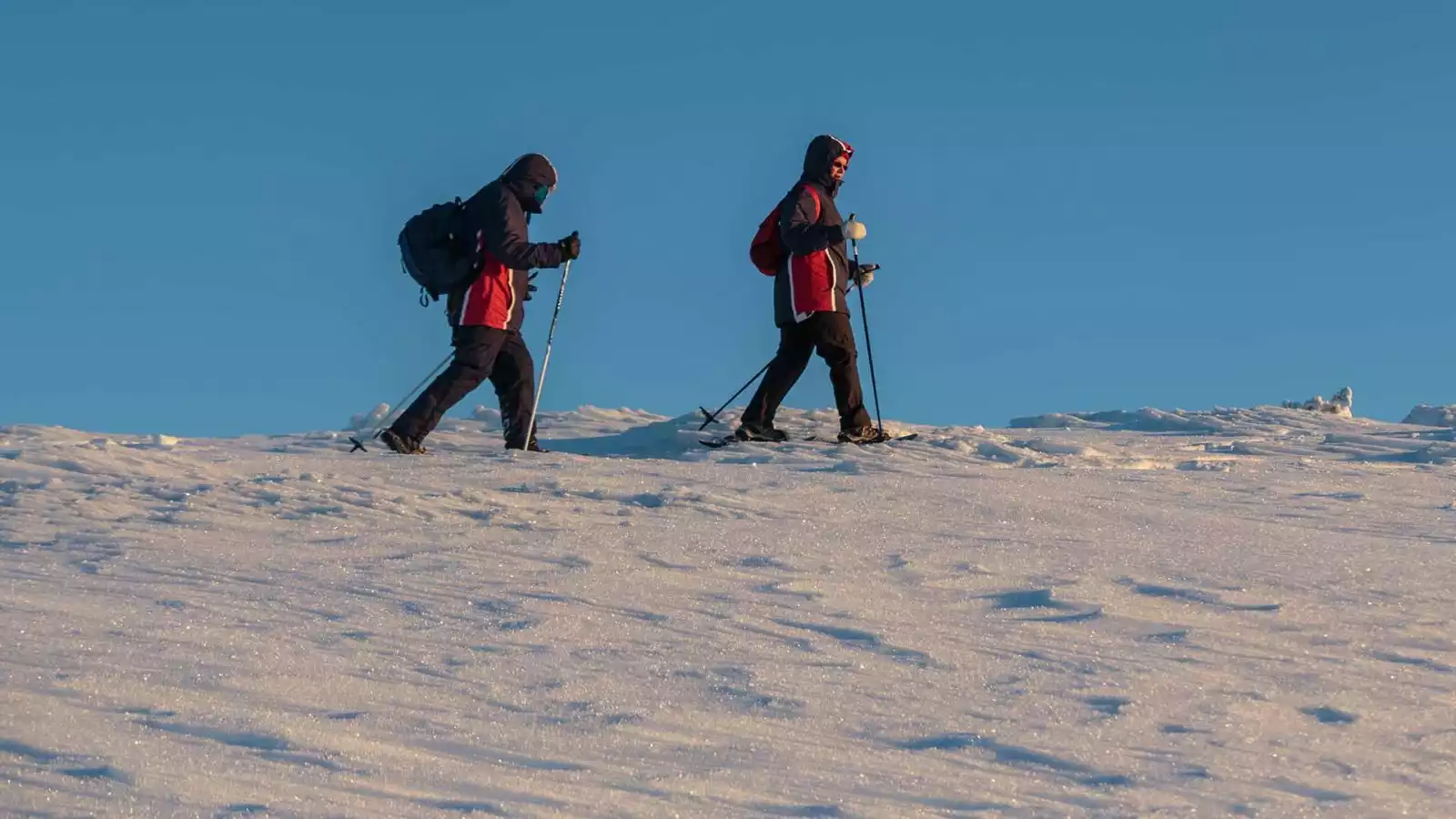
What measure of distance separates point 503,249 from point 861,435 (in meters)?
2.53

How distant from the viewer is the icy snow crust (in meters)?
3.80

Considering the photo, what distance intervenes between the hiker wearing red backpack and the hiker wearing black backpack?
1295mm

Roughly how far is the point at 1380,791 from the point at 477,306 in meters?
6.94

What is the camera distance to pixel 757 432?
10.4 meters

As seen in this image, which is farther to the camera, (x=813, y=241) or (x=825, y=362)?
(x=825, y=362)

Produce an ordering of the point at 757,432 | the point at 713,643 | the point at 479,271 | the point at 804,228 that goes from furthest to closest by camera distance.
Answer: the point at 757,432 → the point at 804,228 → the point at 479,271 → the point at 713,643

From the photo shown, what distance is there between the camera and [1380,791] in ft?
12.2

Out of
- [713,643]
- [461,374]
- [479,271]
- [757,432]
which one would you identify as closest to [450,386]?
[461,374]

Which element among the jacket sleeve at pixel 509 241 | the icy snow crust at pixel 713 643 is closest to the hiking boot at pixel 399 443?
the jacket sleeve at pixel 509 241

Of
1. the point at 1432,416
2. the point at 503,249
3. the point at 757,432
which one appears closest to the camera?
the point at 503,249

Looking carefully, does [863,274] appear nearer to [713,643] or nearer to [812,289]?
[812,289]

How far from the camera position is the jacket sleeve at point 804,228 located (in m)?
9.98

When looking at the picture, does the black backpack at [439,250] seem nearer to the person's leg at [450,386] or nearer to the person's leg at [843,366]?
the person's leg at [450,386]

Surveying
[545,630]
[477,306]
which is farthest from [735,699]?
[477,306]
